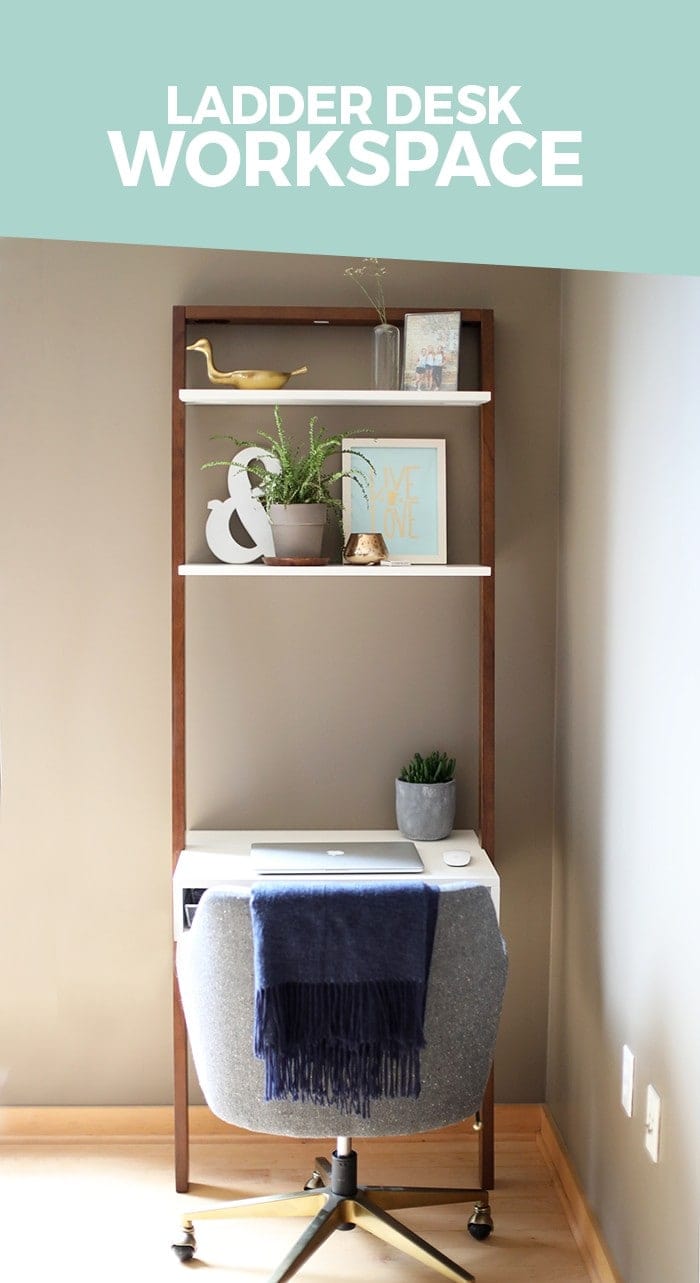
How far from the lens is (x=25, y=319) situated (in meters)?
2.64

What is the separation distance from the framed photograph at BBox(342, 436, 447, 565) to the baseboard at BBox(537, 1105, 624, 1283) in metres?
1.26

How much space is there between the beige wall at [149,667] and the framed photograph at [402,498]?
0.10 meters

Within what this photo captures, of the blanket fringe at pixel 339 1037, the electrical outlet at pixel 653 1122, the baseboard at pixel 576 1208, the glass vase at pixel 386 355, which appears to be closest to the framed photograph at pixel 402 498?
the glass vase at pixel 386 355

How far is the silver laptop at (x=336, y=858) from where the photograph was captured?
238 centimetres

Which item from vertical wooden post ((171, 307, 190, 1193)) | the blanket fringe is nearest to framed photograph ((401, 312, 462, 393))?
vertical wooden post ((171, 307, 190, 1193))

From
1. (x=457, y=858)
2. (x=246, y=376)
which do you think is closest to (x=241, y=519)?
(x=246, y=376)

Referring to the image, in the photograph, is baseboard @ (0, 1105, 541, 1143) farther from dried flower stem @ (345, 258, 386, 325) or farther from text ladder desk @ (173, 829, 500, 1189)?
dried flower stem @ (345, 258, 386, 325)

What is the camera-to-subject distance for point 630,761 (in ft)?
6.93

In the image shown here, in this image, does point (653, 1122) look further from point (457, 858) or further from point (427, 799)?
point (427, 799)

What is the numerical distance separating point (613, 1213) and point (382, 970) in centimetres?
68

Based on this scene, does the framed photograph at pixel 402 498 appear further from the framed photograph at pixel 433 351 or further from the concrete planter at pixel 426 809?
the concrete planter at pixel 426 809

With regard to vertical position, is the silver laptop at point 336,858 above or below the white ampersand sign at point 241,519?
below

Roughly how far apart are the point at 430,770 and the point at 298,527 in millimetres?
598

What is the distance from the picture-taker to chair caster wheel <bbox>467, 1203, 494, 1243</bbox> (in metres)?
2.39
